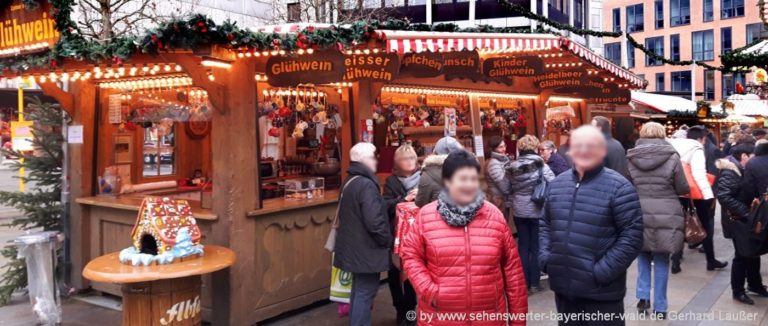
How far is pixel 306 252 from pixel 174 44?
2.57 meters

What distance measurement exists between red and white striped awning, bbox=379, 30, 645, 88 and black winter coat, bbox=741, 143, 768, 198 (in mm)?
2455

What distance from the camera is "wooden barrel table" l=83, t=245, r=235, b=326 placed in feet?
14.9

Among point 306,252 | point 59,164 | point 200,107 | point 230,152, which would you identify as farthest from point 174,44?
point 59,164

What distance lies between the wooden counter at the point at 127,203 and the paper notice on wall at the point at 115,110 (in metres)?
0.94

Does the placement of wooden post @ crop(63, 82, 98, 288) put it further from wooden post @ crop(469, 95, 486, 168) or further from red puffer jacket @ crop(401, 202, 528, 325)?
wooden post @ crop(469, 95, 486, 168)

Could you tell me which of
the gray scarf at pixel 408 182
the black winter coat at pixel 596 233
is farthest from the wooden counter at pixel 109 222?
the black winter coat at pixel 596 233

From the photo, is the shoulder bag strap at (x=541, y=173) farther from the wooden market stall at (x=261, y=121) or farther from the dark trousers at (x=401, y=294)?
the dark trousers at (x=401, y=294)

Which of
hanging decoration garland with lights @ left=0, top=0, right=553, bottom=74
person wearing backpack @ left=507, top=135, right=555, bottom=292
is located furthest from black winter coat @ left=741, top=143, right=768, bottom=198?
hanging decoration garland with lights @ left=0, top=0, right=553, bottom=74

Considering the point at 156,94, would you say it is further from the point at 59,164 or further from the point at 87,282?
the point at 87,282

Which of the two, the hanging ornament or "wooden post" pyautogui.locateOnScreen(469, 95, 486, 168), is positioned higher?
"wooden post" pyautogui.locateOnScreen(469, 95, 486, 168)

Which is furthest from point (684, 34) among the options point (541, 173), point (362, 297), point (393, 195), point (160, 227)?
point (160, 227)

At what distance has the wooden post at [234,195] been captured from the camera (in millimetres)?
5492

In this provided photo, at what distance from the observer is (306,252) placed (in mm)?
6180

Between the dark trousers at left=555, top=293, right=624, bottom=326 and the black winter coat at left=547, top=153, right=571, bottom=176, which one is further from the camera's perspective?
the black winter coat at left=547, top=153, right=571, bottom=176
